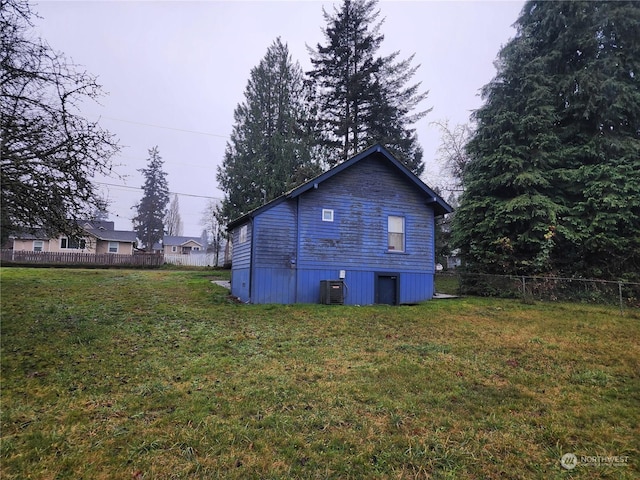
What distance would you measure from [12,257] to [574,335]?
1300 inches

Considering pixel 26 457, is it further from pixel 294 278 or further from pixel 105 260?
pixel 105 260

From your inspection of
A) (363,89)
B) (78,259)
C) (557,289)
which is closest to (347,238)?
(557,289)

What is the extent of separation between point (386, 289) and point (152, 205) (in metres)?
39.5

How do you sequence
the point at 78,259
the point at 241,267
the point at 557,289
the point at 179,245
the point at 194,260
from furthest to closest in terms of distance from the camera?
the point at 179,245
the point at 194,260
the point at 78,259
the point at 557,289
the point at 241,267

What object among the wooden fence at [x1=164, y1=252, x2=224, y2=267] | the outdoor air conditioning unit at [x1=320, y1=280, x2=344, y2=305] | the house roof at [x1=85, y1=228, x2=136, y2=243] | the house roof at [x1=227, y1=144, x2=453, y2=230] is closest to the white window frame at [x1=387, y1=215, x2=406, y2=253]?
the house roof at [x1=227, y1=144, x2=453, y2=230]

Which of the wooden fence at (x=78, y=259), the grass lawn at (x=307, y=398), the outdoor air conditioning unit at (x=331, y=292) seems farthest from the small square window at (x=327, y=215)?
the wooden fence at (x=78, y=259)

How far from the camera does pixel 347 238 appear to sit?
1273 centimetres

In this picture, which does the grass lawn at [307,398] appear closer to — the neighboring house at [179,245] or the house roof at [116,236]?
the house roof at [116,236]

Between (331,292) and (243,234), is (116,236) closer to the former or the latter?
(243,234)

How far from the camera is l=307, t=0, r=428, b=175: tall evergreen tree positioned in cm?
2180

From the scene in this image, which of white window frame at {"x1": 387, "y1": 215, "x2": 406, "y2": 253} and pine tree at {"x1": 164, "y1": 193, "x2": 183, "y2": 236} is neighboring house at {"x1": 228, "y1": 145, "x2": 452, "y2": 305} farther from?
pine tree at {"x1": 164, "y1": 193, "x2": 183, "y2": 236}

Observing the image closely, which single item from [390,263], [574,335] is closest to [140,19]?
[390,263]

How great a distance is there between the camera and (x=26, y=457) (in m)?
3.04

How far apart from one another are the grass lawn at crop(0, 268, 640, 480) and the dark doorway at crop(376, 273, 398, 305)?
165 inches
